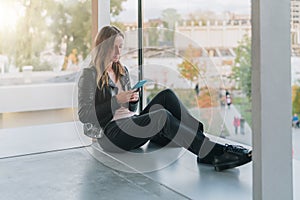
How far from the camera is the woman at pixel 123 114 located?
108 inches

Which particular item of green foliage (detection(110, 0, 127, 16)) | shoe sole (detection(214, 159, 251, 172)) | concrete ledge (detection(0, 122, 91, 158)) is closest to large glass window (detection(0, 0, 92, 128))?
concrete ledge (detection(0, 122, 91, 158))

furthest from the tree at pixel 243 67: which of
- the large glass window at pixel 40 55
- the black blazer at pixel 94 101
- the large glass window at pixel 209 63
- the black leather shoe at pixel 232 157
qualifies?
the large glass window at pixel 40 55

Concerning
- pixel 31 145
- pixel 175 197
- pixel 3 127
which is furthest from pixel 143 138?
pixel 3 127

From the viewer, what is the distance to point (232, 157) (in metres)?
2.60

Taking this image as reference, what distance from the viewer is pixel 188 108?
10.3 feet

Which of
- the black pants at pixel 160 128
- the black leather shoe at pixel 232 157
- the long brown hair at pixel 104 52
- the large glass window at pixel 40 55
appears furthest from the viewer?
the large glass window at pixel 40 55

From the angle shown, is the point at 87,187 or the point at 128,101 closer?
the point at 87,187

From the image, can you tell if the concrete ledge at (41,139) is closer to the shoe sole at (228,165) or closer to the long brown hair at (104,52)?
the long brown hair at (104,52)

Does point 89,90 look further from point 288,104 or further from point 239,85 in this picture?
point 288,104

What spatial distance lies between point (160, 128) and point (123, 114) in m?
0.39

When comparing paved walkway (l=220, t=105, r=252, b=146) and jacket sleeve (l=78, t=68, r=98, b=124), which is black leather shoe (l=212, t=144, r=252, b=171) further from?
jacket sleeve (l=78, t=68, r=98, b=124)

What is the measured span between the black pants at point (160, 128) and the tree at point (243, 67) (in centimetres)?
51

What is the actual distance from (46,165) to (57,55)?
1.48 meters

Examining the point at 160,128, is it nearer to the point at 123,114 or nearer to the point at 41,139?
the point at 123,114
